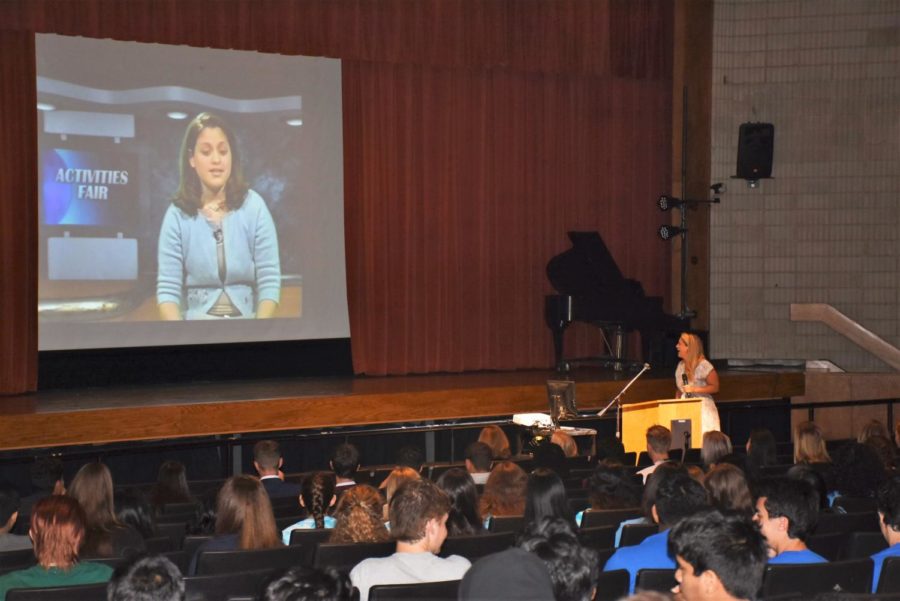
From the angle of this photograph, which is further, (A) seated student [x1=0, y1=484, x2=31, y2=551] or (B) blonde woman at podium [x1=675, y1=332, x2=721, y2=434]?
(B) blonde woman at podium [x1=675, y1=332, x2=721, y2=434]

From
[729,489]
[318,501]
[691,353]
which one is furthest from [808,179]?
[318,501]

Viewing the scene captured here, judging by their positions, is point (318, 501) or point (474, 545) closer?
point (474, 545)

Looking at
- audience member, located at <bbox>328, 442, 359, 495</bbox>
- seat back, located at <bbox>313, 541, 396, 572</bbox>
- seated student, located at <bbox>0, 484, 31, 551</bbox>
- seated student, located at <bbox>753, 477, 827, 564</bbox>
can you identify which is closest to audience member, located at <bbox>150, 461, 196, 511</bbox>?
audience member, located at <bbox>328, 442, 359, 495</bbox>

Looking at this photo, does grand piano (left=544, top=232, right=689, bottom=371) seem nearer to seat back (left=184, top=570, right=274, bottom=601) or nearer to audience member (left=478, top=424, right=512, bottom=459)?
audience member (left=478, top=424, right=512, bottom=459)

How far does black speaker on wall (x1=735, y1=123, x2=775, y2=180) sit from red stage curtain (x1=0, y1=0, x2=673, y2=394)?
4.59 ft

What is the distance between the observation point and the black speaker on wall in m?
13.4

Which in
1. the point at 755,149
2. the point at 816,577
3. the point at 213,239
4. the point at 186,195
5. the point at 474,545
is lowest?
the point at 474,545

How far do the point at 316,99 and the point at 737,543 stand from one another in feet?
34.5

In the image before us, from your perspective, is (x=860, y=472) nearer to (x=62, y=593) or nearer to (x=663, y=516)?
(x=663, y=516)

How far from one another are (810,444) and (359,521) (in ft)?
11.8

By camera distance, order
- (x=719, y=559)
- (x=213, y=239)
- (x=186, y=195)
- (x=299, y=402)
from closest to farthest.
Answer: (x=719, y=559) < (x=299, y=402) < (x=186, y=195) < (x=213, y=239)

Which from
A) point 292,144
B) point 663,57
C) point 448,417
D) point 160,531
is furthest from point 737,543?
point 663,57

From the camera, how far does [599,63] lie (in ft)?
46.1

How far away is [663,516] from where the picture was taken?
425 cm
